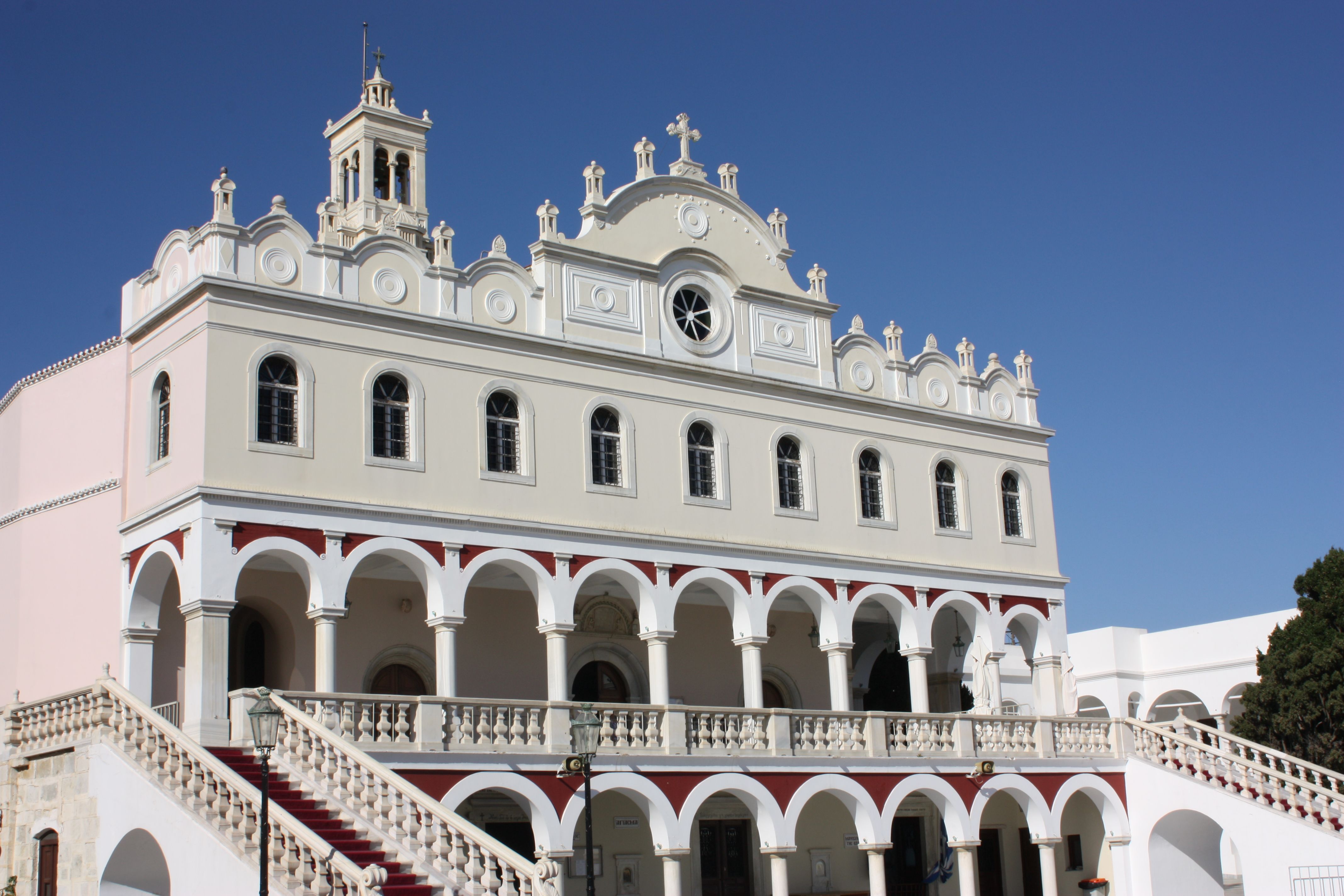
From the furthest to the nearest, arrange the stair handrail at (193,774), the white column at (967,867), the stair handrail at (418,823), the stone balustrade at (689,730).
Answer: the white column at (967,867) → the stone balustrade at (689,730) → the stair handrail at (418,823) → the stair handrail at (193,774)

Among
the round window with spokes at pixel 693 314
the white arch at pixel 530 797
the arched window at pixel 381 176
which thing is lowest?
the white arch at pixel 530 797

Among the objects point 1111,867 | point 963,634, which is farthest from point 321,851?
point 963,634

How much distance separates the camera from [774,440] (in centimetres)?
2705

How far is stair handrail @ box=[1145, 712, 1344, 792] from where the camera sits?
26.9 m

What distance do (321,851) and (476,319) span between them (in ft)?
34.5

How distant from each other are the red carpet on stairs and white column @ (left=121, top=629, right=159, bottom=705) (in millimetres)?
3418

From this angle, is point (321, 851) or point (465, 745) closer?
point (321, 851)

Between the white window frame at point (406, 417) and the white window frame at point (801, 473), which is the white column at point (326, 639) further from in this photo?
the white window frame at point (801, 473)

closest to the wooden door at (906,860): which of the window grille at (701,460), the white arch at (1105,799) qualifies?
the white arch at (1105,799)

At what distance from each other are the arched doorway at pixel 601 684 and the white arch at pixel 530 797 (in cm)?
498

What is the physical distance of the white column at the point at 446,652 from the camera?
71.7 ft

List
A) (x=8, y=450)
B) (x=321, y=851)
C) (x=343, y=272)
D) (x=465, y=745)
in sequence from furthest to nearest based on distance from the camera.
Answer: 1. (x=8, y=450)
2. (x=343, y=272)
3. (x=465, y=745)
4. (x=321, y=851)

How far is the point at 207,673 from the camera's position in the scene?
65.3 ft

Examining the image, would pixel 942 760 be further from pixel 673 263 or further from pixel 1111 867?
pixel 673 263
